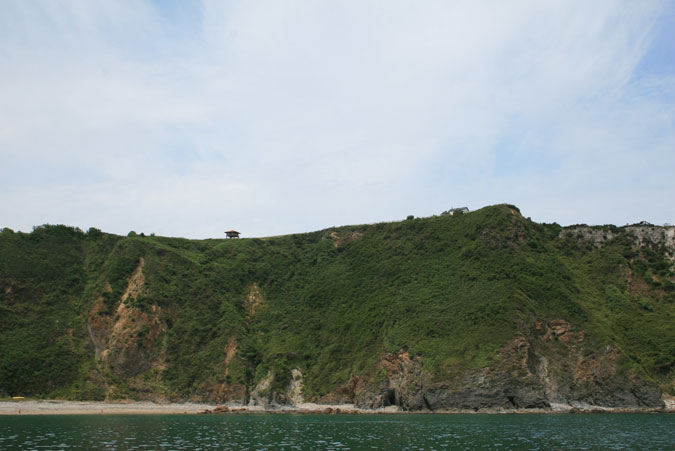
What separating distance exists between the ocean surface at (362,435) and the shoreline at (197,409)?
1419 cm

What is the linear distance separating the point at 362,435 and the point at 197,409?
4467 cm

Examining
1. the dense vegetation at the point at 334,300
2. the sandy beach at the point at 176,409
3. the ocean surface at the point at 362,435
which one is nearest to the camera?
the ocean surface at the point at 362,435

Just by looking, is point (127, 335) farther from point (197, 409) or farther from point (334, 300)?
point (334, 300)

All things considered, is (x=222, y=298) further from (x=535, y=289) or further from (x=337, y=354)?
(x=535, y=289)

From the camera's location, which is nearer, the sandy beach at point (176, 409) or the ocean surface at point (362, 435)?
the ocean surface at point (362, 435)

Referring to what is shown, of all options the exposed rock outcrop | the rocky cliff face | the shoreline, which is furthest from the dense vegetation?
the shoreline

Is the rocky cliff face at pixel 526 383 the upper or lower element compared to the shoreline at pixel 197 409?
upper

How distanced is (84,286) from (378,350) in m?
58.3

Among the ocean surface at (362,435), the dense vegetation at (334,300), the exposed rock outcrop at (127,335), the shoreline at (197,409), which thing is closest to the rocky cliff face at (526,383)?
the shoreline at (197,409)

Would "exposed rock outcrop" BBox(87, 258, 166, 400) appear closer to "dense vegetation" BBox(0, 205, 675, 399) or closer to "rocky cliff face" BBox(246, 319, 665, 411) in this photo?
"dense vegetation" BBox(0, 205, 675, 399)

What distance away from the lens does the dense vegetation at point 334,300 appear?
78625 mm

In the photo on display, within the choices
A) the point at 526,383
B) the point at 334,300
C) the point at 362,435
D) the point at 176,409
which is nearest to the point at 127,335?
the point at 176,409

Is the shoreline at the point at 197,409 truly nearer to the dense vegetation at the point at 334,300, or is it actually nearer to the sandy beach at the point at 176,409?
the sandy beach at the point at 176,409

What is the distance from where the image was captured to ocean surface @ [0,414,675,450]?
3503 centimetres
